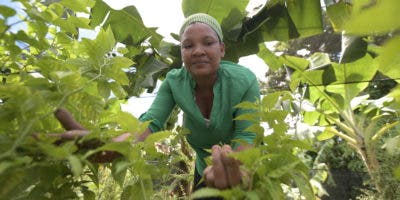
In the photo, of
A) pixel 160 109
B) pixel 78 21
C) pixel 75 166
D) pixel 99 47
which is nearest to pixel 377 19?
pixel 75 166

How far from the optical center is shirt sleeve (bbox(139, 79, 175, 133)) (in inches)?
51.8

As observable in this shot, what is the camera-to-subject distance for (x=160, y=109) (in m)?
1.39

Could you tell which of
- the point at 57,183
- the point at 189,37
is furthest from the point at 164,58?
the point at 57,183

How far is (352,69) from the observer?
2.72m

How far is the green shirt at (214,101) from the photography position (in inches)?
51.1

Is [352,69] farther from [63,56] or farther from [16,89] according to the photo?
[16,89]

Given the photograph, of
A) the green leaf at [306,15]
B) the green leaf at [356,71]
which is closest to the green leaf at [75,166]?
the green leaf at [306,15]

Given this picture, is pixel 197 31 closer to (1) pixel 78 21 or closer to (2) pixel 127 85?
(2) pixel 127 85

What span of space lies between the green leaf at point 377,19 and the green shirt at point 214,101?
3.32 ft

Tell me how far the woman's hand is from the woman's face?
68 cm

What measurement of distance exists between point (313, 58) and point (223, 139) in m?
1.70

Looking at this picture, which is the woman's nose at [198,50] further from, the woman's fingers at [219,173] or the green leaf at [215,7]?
the green leaf at [215,7]

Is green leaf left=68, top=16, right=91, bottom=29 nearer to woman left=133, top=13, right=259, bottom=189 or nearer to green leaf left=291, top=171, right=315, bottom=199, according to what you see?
woman left=133, top=13, right=259, bottom=189

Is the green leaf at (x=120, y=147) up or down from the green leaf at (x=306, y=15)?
down
